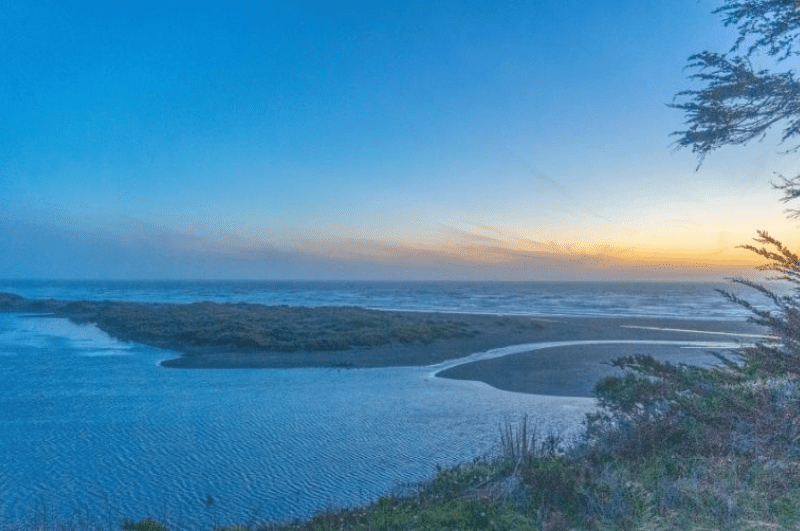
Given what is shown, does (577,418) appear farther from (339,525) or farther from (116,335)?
(116,335)

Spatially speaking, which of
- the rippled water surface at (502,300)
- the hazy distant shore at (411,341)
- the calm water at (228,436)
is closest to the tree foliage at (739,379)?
the calm water at (228,436)

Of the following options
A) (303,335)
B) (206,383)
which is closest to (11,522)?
(206,383)

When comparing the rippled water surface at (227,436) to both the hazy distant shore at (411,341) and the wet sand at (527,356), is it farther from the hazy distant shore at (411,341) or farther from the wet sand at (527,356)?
the hazy distant shore at (411,341)

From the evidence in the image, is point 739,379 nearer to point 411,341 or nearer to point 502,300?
point 411,341

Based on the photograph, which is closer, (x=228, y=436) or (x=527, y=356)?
(x=228, y=436)

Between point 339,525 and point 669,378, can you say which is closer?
point 339,525

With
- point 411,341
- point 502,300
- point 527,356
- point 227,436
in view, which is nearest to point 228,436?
point 227,436
